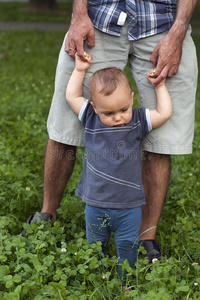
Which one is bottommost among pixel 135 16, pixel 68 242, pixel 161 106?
pixel 68 242

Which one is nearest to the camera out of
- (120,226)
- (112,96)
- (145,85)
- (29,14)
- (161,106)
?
(112,96)

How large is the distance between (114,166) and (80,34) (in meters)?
0.78

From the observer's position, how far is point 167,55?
8.16 ft

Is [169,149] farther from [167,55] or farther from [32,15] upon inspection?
[32,15]

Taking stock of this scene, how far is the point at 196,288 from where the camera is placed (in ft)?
7.78

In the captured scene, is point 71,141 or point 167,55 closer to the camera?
point 167,55

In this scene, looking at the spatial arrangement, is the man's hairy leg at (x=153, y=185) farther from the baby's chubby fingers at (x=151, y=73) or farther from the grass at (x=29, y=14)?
the grass at (x=29, y=14)

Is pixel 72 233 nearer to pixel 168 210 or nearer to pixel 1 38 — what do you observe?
pixel 168 210

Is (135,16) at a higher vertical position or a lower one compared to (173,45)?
higher

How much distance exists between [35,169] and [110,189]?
1.61m

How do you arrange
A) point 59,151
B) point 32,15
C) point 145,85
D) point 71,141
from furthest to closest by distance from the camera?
point 32,15 → point 59,151 → point 71,141 → point 145,85

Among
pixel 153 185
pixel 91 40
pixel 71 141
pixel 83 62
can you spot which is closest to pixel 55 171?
pixel 71 141

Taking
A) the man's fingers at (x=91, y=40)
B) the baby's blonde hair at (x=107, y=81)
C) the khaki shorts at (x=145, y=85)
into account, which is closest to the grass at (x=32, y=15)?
the khaki shorts at (x=145, y=85)

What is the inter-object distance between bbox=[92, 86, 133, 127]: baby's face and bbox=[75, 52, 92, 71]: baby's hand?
289mm
